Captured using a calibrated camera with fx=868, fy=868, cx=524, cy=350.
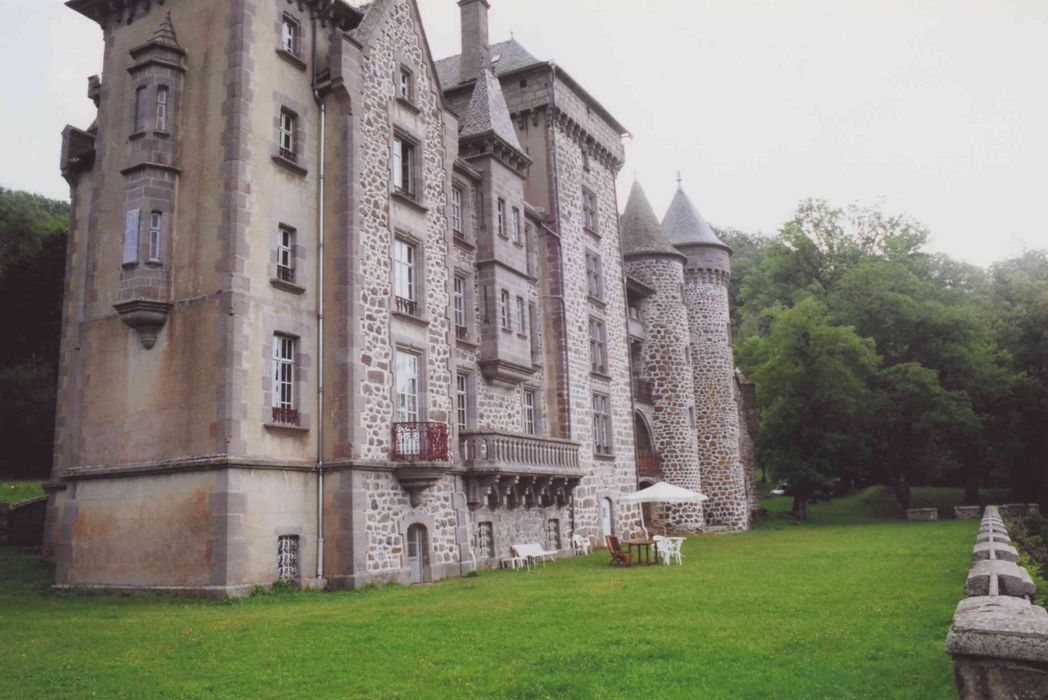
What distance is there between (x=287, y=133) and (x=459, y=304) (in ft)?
26.1

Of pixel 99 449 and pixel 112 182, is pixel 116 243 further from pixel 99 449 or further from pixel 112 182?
pixel 99 449

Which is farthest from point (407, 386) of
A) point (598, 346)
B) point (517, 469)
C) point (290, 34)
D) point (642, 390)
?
point (642, 390)

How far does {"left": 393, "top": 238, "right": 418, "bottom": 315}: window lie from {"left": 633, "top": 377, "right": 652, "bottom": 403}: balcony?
1908 centimetres

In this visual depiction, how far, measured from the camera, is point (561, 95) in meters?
33.9

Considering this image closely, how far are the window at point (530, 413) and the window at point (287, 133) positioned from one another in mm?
12733

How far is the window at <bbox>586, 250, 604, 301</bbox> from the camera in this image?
3566 cm

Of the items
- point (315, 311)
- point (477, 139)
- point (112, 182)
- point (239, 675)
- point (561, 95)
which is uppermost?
point (561, 95)

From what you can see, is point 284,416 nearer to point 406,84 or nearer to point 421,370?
point 421,370

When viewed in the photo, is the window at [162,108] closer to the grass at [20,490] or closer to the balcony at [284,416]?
the balcony at [284,416]

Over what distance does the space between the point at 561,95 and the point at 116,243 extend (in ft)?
61.5

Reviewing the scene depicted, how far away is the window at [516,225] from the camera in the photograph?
29297mm

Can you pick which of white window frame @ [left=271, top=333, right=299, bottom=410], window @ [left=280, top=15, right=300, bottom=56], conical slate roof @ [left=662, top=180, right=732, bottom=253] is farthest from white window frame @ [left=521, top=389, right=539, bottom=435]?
conical slate roof @ [left=662, top=180, right=732, bottom=253]

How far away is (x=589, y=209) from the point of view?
36500 millimetres

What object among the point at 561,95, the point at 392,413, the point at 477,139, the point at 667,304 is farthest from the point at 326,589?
the point at 667,304
